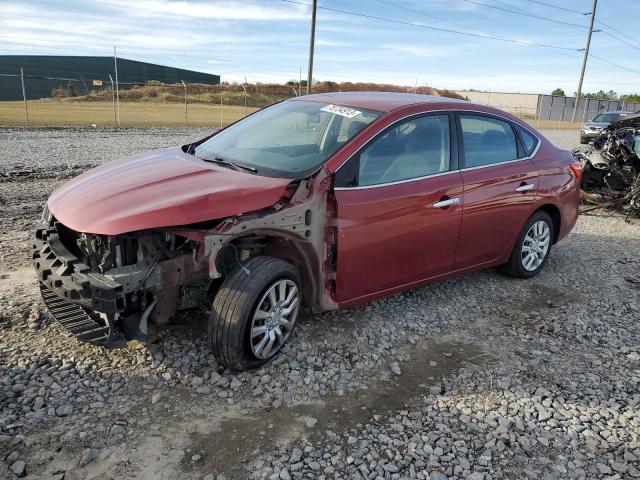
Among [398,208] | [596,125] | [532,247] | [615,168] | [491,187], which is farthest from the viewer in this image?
[596,125]

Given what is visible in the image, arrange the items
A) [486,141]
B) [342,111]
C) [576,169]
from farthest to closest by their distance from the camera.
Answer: [576,169] < [486,141] < [342,111]

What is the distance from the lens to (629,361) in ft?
13.3

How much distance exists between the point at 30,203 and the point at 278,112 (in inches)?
171

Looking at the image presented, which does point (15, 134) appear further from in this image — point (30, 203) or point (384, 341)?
point (384, 341)

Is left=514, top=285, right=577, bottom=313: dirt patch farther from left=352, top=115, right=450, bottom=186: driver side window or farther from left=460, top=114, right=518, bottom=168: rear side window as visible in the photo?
left=352, top=115, right=450, bottom=186: driver side window

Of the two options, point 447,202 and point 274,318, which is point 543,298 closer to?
point 447,202

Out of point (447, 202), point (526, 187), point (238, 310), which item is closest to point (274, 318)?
point (238, 310)

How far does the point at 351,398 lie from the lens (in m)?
3.37

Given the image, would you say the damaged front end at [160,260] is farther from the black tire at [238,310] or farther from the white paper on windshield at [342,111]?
the white paper on windshield at [342,111]

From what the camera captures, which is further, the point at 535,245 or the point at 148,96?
the point at 148,96

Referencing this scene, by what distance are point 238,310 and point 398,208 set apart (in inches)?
57.3

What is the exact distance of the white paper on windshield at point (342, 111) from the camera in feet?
13.9

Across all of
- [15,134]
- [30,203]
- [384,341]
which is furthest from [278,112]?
[15,134]

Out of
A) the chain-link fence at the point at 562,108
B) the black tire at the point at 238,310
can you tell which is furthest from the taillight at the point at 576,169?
the chain-link fence at the point at 562,108
